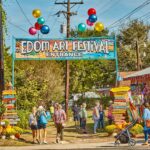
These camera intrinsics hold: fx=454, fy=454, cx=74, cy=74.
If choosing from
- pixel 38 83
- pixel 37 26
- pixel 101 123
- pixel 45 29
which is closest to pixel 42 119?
pixel 45 29

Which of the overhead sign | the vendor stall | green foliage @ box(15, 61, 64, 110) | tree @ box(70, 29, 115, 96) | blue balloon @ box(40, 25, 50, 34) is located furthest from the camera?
tree @ box(70, 29, 115, 96)

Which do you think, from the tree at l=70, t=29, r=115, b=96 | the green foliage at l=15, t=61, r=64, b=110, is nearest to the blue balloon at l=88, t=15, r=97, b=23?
the green foliage at l=15, t=61, r=64, b=110

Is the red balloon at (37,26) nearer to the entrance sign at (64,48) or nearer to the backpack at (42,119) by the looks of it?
the entrance sign at (64,48)

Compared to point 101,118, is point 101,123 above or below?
below

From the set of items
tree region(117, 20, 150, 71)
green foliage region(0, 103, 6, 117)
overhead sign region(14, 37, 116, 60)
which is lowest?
green foliage region(0, 103, 6, 117)

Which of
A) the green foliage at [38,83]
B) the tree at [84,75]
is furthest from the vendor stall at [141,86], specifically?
the tree at [84,75]

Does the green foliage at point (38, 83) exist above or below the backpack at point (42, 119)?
above

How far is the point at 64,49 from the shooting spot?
24078 mm

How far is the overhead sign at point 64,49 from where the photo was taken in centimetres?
2392

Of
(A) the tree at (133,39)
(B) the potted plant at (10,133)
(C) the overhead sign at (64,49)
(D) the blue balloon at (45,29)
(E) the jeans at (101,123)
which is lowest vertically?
(B) the potted plant at (10,133)

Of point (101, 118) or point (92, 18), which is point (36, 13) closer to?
point (92, 18)

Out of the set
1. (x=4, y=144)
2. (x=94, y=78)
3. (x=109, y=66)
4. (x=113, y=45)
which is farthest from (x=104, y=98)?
(x=4, y=144)

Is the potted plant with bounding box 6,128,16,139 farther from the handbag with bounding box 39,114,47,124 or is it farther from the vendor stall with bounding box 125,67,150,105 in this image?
the vendor stall with bounding box 125,67,150,105

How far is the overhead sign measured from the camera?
78.5ft
